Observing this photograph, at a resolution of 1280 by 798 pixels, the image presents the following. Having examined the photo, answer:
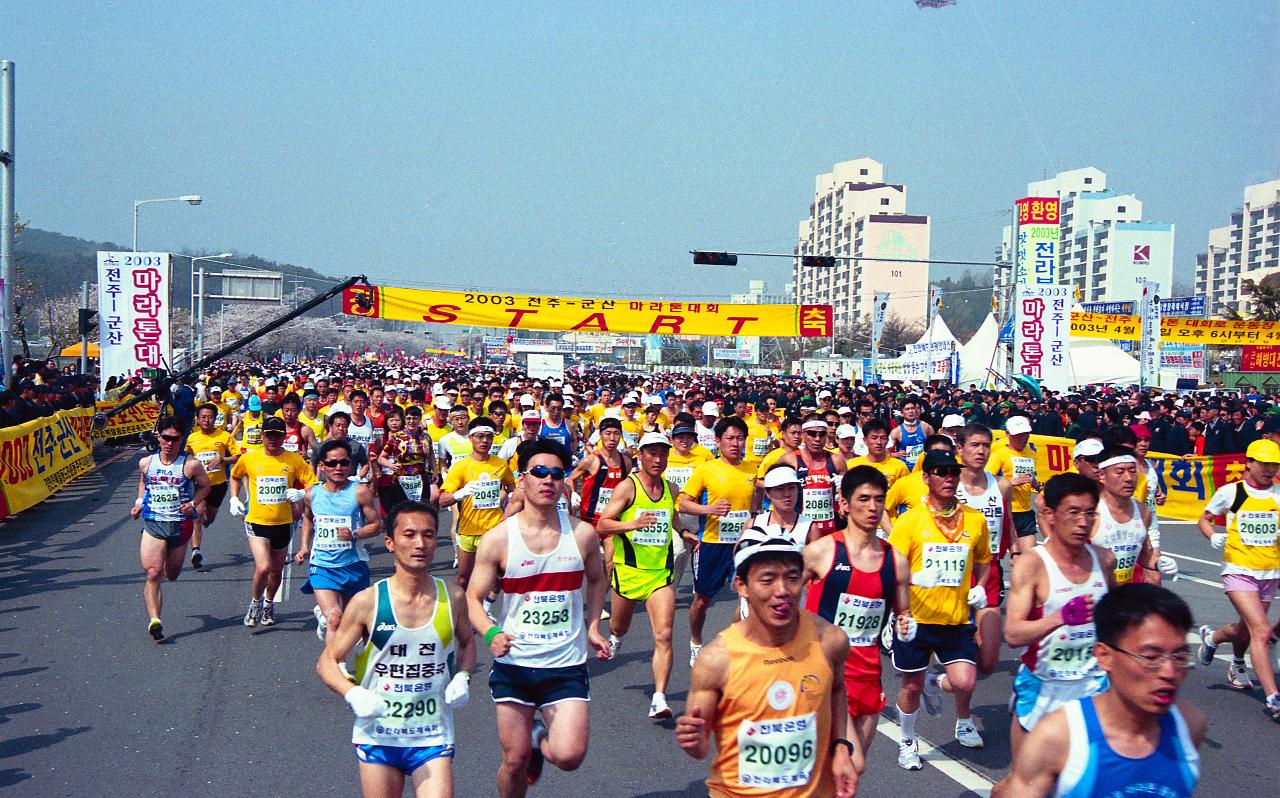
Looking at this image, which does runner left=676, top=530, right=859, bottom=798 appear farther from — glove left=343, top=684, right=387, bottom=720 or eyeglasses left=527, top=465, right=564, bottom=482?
eyeglasses left=527, top=465, right=564, bottom=482

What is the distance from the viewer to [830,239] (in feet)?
494

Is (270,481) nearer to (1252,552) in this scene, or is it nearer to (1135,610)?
(1252,552)

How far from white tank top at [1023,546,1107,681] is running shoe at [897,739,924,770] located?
4.18 feet

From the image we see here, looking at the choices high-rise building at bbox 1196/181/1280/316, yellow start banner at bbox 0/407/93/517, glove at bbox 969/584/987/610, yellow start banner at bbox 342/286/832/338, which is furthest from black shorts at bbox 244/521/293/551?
high-rise building at bbox 1196/181/1280/316

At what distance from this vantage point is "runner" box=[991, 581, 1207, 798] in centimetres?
280

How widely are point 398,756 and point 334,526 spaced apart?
355 cm

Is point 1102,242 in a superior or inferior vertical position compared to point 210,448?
superior

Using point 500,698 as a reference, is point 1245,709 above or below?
below

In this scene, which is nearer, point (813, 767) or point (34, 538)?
point (813, 767)

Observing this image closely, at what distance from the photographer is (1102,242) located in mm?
142875

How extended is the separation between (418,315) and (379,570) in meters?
16.7

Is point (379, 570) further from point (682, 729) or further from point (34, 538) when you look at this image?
point (682, 729)

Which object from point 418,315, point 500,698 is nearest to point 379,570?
point 500,698

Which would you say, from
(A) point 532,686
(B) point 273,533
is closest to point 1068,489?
(A) point 532,686
